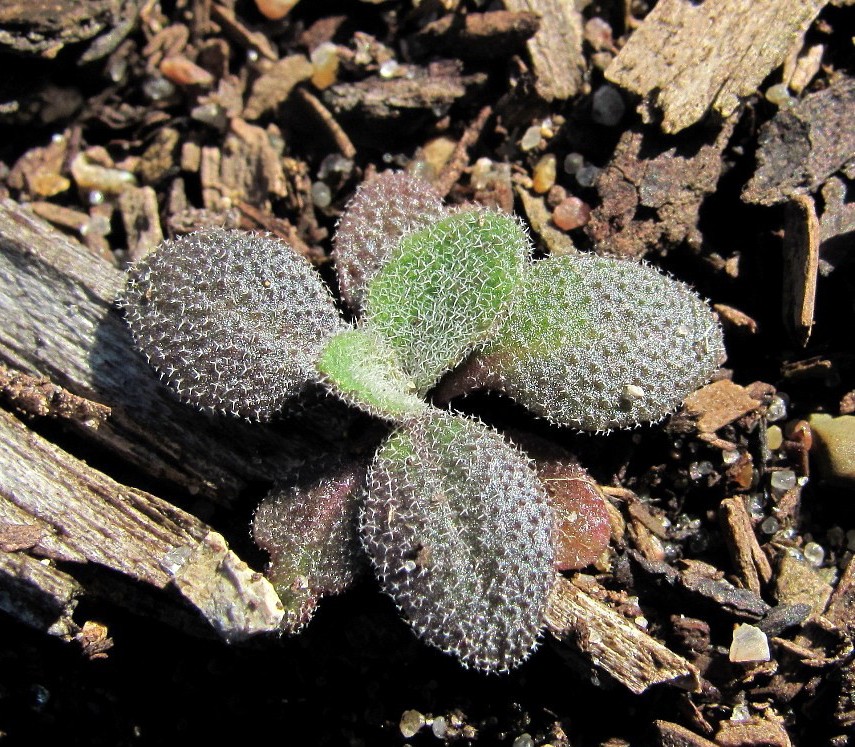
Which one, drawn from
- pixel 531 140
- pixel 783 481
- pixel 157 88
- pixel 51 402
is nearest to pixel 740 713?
pixel 783 481

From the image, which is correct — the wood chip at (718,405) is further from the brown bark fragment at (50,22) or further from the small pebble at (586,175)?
the brown bark fragment at (50,22)

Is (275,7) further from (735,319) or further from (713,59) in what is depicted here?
(735,319)

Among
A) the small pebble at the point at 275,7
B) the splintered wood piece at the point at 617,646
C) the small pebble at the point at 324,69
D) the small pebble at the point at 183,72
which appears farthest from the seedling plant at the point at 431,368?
the small pebble at the point at 275,7

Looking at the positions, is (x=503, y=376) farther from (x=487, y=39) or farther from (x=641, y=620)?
(x=487, y=39)

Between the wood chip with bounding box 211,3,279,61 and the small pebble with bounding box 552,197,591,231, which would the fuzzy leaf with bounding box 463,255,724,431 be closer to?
the small pebble with bounding box 552,197,591,231

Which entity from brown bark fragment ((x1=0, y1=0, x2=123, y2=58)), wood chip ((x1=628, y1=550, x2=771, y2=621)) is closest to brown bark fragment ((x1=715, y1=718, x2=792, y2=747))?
wood chip ((x1=628, y1=550, x2=771, y2=621))

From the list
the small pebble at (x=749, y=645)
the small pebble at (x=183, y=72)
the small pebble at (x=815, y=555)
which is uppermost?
the small pebble at (x=183, y=72)
